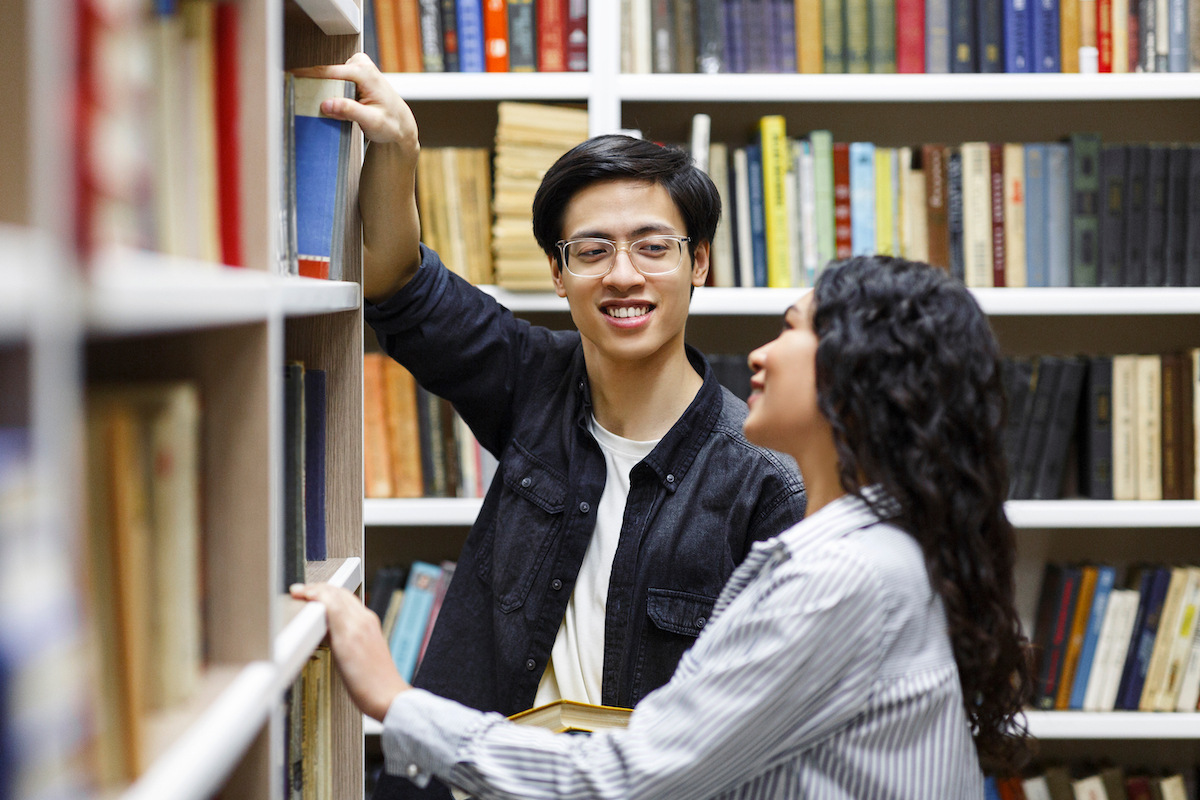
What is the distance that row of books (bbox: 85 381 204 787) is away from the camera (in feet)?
1.57

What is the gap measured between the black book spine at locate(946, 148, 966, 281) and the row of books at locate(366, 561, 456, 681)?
1.15m

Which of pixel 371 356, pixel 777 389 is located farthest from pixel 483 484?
pixel 777 389

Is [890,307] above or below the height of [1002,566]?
above

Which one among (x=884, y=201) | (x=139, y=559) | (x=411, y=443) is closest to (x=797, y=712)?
(x=139, y=559)

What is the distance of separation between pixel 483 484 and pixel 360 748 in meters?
0.64

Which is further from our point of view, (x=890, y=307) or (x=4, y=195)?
(x=890, y=307)

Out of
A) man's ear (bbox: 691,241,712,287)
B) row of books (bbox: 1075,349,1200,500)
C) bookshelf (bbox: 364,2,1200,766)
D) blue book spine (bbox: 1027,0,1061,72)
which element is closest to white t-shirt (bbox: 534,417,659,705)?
man's ear (bbox: 691,241,712,287)

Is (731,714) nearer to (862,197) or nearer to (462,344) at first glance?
(462,344)

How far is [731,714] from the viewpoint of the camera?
2.43 feet

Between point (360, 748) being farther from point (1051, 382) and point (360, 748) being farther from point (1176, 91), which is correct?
point (1176, 91)

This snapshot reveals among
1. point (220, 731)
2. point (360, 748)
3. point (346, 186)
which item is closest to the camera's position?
point (220, 731)

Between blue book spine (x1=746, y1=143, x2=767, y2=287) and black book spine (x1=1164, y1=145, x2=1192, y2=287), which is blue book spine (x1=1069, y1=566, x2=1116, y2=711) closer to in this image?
black book spine (x1=1164, y1=145, x2=1192, y2=287)

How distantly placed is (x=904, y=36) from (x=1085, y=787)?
153 centimetres

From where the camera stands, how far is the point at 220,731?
0.54 m
